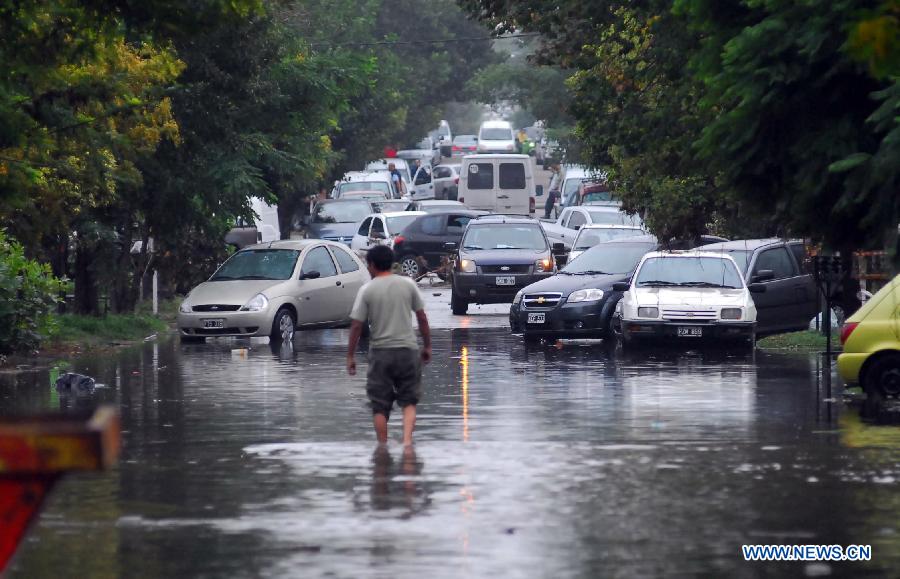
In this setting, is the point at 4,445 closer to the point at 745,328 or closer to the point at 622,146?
the point at 745,328

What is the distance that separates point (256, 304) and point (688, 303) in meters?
6.73

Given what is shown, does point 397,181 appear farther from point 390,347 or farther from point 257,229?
point 390,347

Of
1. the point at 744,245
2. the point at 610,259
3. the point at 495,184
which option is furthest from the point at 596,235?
the point at 495,184

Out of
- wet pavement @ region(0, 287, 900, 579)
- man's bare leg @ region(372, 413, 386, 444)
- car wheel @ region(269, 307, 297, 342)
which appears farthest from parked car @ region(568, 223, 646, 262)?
man's bare leg @ region(372, 413, 386, 444)

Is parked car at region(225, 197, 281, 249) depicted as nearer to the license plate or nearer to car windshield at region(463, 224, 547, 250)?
car windshield at region(463, 224, 547, 250)

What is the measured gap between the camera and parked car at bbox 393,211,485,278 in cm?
4378

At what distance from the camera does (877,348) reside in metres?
17.5

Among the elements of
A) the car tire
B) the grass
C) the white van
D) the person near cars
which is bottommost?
the grass

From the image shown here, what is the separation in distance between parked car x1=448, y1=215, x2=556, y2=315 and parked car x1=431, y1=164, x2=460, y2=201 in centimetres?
3540

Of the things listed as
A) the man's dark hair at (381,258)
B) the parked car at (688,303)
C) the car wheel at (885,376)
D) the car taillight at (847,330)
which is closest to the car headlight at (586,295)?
the parked car at (688,303)

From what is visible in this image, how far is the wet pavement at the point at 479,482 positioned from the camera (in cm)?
927

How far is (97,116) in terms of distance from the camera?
22.2 metres

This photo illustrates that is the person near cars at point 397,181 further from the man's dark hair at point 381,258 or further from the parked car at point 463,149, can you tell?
the man's dark hair at point 381,258

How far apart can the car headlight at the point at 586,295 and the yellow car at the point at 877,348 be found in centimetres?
905
